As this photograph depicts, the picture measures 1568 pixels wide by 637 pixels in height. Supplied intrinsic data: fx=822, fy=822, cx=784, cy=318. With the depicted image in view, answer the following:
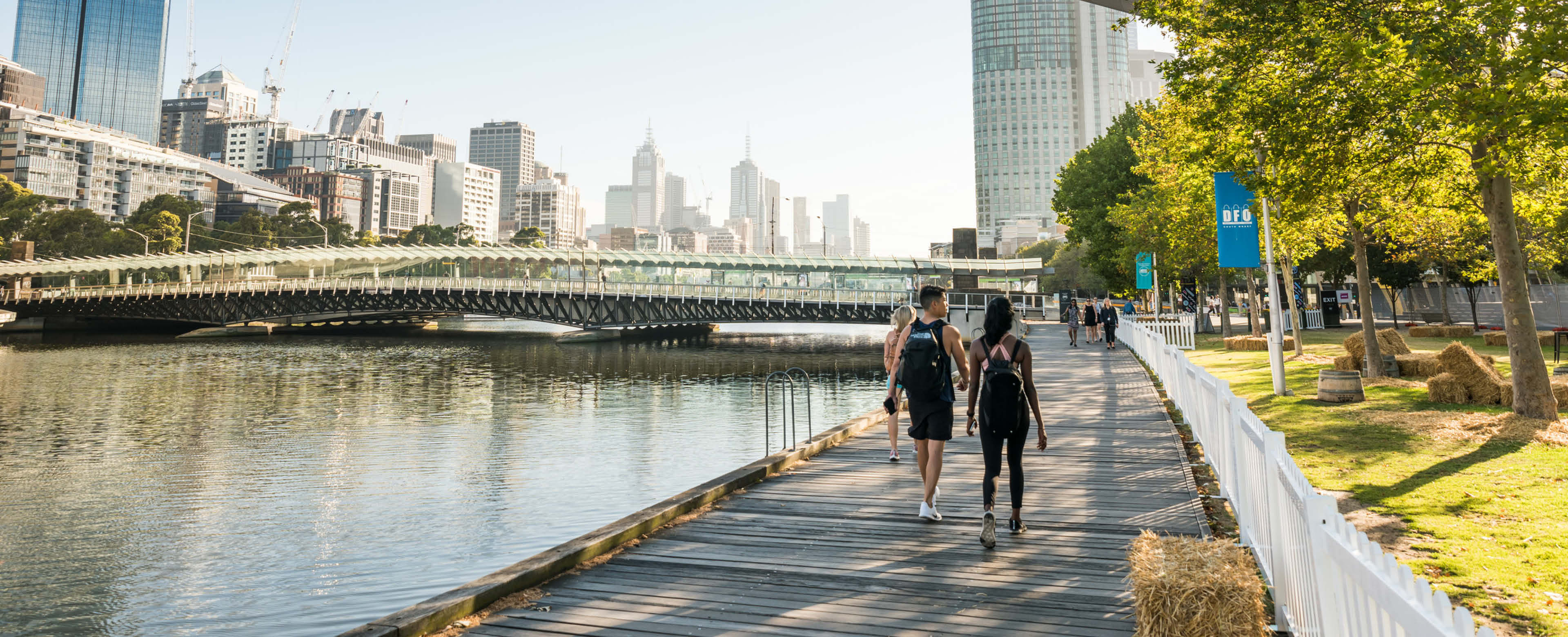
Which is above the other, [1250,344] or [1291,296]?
[1291,296]

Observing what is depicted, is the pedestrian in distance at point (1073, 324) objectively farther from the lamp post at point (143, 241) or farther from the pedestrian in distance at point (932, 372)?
the lamp post at point (143, 241)

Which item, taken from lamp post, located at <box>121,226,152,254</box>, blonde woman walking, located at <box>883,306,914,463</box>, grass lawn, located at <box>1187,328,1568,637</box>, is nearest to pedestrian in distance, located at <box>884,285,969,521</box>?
blonde woman walking, located at <box>883,306,914,463</box>

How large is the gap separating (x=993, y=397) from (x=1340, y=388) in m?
12.0

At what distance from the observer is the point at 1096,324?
38594 millimetres

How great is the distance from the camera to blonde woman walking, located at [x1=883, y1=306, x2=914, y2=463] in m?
9.15

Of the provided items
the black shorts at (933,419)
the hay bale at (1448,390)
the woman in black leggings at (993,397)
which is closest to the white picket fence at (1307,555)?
the woman in black leggings at (993,397)

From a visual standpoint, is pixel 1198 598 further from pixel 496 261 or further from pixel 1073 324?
pixel 496 261

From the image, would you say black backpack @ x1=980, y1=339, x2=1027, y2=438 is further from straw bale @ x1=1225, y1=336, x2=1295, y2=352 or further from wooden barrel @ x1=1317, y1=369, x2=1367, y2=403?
straw bale @ x1=1225, y1=336, x2=1295, y2=352

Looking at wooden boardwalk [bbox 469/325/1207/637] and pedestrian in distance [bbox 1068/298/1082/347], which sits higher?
pedestrian in distance [bbox 1068/298/1082/347]

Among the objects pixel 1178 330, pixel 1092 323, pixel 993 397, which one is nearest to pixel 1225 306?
pixel 1178 330

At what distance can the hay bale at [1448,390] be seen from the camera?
14.0m

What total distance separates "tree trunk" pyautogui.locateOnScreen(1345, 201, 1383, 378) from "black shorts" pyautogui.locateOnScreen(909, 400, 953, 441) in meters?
15.0

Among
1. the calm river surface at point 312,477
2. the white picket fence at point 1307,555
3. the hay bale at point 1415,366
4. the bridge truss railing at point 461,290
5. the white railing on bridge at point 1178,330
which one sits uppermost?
the bridge truss railing at point 461,290

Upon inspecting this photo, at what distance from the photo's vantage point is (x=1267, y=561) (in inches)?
220
